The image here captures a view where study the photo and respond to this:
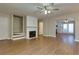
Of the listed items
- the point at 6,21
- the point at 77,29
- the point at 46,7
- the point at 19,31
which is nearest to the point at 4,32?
the point at 6,21

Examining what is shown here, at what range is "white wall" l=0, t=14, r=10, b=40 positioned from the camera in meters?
8.00

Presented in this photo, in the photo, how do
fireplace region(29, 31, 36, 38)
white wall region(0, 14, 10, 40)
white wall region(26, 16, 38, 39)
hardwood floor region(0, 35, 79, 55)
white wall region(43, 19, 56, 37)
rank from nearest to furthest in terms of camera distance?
1. hardwood floor region(0, 35, 79, 55)
2. white wall region(0, 14, 10, 40)
3. white wall region(26, 16, 38, 39)
4. fireplace region(29, 31, 36, 38)
5. white wall region(43, 19, 56, 37)

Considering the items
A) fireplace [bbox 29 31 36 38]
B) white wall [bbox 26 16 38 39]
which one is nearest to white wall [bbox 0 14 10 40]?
white wall [bbox 26 16 38 39]

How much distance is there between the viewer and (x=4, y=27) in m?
8.21

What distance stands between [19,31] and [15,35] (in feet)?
3.13

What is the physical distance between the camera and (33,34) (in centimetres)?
998

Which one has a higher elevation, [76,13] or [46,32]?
[76,13]

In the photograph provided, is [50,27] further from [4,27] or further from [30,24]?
[4,27]

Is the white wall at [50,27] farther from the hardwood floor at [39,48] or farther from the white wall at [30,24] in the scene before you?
the hardwood floor at [39,48]

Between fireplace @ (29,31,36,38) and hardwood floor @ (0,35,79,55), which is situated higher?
fireplace @ (29,31,36,38)

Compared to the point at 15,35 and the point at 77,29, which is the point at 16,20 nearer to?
the point at 15,35

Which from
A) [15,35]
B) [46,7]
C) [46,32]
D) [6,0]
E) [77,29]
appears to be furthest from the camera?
[46,32]

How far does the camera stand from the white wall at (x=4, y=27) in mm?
7998

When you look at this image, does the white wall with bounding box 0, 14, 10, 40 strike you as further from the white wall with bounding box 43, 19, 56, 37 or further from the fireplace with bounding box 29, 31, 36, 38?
the white wall with bounding box 43, 19, 56, 37
